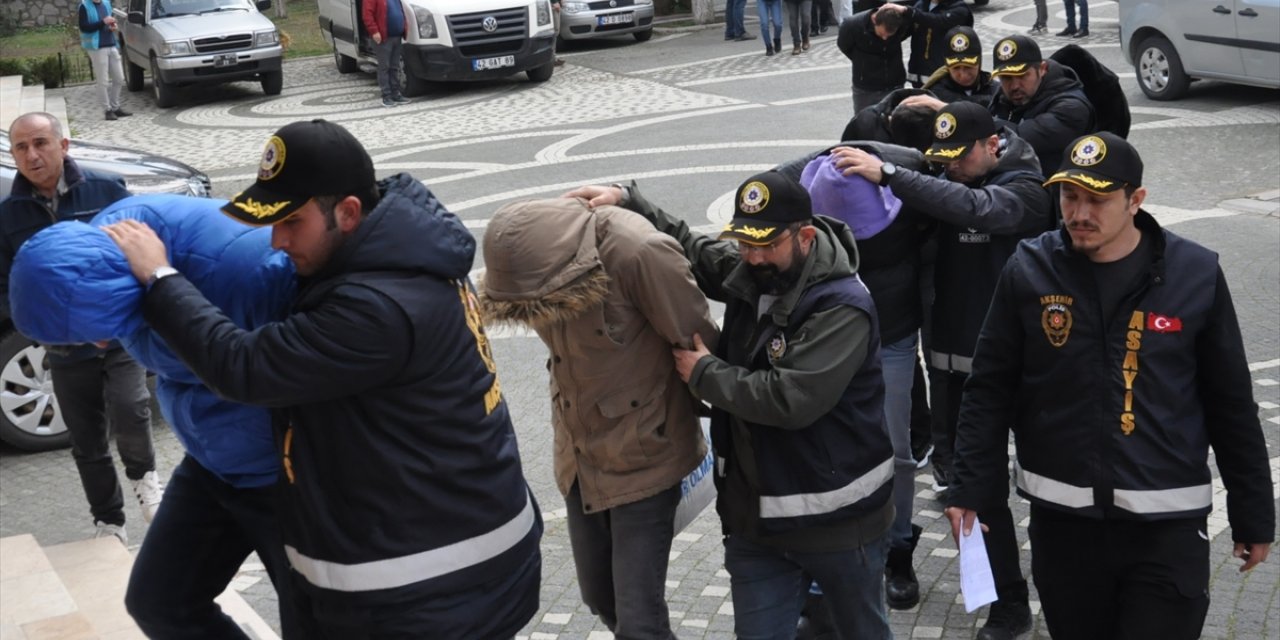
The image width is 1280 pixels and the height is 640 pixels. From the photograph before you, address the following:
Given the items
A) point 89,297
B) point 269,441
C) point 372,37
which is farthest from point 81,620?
point 372,37

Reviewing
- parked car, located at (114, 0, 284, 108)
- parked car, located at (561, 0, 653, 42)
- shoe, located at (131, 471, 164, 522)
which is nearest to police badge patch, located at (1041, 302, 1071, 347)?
shoe, located at (131, 471, 164, 522)

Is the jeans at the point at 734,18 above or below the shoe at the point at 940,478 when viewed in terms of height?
above

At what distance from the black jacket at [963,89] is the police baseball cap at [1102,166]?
3390 mm

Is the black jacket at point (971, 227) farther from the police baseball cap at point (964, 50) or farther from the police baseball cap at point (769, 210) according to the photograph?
the police baseball cap at point (964, 50)

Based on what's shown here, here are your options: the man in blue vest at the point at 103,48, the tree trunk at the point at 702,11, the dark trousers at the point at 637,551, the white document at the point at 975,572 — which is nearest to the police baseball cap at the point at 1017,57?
the white document at the point at 975,572

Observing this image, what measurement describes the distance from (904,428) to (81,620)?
3003 millimetres

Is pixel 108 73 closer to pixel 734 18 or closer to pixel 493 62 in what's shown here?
pixel 493 62

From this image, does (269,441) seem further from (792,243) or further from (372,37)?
(372,37)

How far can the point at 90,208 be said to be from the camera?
692 centimetres

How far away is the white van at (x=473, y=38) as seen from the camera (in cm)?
2020

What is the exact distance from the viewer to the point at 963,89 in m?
7.49

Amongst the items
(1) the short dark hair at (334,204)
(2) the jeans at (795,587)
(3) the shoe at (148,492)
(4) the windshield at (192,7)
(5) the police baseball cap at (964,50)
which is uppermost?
(4) the windshield at (192,7)

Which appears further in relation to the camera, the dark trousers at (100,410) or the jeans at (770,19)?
the jeans at (770,19)

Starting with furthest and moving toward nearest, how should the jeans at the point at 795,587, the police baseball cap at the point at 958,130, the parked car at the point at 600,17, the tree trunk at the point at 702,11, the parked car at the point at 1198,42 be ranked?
the tree trunk at the point at 702,11 → the parked car at the point at 600,17 → the parked car at the point at 1198,42 → the police baseball cap at the point at 958,130 → the jeans at the point at 795,587
